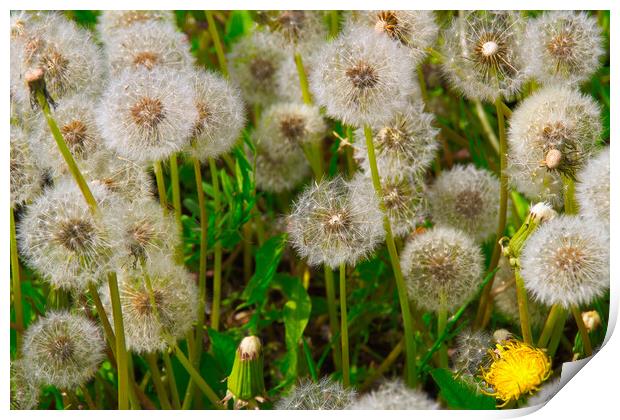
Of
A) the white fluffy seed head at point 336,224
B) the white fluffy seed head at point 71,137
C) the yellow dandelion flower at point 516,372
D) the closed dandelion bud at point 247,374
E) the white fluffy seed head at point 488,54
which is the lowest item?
the yellow dandelion flower at point 516,372

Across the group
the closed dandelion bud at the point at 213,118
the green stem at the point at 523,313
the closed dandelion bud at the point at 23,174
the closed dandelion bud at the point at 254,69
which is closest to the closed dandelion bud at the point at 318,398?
the green stem at the point at 523,313

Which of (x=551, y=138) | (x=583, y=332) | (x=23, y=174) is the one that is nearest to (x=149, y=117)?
(x=23, y=174)

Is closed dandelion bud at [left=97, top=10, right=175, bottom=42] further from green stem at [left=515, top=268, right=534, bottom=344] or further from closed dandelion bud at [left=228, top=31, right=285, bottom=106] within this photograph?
green stem at [left=515, top=268, right=534, bottom=344]

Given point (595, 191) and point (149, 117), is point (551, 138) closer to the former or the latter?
point (595, 191)

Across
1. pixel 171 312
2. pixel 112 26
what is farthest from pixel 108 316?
pixel 112 26

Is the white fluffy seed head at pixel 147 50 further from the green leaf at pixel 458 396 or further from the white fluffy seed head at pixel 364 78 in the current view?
the green leaf at pixel 458 396

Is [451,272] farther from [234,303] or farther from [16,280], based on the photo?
[16,280]

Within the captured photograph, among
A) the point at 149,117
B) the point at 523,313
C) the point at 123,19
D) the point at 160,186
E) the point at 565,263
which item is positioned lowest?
the point at 523,313

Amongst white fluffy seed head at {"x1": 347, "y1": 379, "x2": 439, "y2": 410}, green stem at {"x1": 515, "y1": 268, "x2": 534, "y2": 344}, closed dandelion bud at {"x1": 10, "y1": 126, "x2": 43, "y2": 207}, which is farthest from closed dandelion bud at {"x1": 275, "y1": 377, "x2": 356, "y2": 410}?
closed dandelion bud at {"x1": 10, "y1": 126, "x2": 43, "y2": 207}
